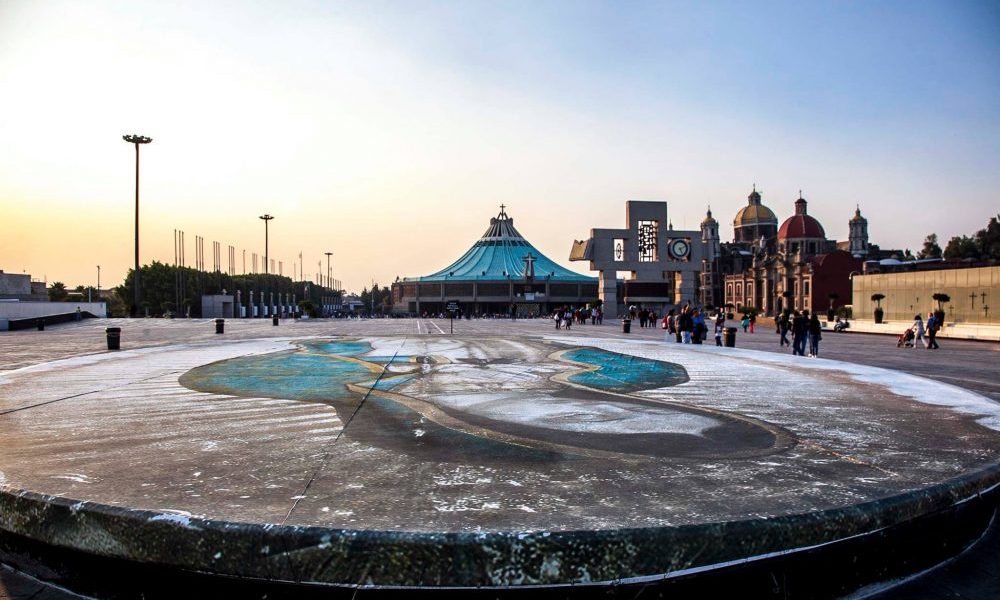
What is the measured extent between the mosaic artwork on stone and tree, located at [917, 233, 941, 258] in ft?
486

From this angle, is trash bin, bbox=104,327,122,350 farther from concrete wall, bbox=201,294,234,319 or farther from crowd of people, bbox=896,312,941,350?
concrete wall, bbox=201,294,234,319

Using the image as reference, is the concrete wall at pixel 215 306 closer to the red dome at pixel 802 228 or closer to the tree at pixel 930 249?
the red dome at pixel 802 228

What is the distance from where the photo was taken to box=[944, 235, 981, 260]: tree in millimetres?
113162

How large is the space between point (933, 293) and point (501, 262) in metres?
94.7

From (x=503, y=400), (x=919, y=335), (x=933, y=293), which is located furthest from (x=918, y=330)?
(x=503, y=400)

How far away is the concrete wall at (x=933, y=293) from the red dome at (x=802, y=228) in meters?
68.8

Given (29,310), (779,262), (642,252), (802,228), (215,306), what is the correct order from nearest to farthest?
(29,310), (642,252), (215,306), (779,262), (802,228)

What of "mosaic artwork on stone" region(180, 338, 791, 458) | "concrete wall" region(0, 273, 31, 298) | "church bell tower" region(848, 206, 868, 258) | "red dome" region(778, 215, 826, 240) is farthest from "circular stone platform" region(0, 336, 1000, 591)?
"church bell tower" region(848, 206, 868, 258)

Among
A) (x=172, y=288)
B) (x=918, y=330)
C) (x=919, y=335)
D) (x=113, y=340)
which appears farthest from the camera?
(x=172, y=288)

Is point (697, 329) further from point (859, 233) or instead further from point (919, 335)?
point (859, 233)

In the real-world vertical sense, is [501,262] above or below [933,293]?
above

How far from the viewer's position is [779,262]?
111m

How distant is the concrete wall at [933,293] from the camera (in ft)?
124

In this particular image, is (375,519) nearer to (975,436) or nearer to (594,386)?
(975,436)
